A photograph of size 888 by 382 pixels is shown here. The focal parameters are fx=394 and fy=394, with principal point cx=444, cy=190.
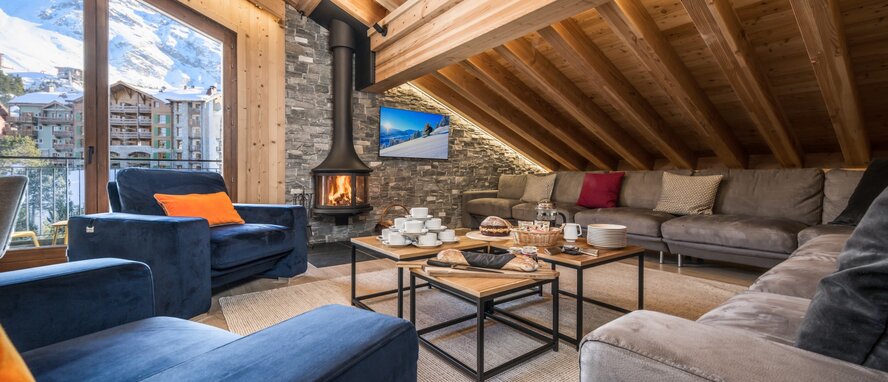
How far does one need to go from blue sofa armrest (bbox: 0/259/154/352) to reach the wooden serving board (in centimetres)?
98

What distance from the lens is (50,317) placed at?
1012mm

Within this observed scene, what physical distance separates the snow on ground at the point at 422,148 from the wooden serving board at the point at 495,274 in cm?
375

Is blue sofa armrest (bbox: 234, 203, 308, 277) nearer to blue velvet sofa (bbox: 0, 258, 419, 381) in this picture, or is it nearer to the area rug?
the area rug

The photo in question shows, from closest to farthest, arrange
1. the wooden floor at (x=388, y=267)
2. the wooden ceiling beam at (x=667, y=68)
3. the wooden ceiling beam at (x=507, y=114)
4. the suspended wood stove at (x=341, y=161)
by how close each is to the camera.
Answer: the wooden floor at (x=388, y=267)
the wooden ceiling beam at (x=667, y=68)
the suspended wood stove at (x=341, y=161)
the wooden ceiling beam at (x=507, y=114)

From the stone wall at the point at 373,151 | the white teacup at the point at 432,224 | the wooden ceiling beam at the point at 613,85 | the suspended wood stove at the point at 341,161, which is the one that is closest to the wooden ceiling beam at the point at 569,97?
the wooden ceiling beam at the point at 613,85

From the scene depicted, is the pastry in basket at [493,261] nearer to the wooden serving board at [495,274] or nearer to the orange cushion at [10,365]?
the wooden serving board at [495,274]

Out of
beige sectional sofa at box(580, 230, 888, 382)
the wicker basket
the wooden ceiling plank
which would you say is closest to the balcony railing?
the wooden ceiling plank

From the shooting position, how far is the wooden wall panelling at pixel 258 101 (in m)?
4.10

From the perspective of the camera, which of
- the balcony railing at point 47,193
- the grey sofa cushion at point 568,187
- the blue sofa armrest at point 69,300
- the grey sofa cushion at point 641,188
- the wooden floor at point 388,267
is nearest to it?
the blue sofa armrest at point 69,300

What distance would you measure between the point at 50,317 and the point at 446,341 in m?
1.40

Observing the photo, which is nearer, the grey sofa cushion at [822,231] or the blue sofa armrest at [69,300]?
the blue sofa armrest at [69,300]

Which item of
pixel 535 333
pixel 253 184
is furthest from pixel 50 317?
pixel 253 184

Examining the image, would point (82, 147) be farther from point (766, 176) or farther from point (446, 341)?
point (766, 176)

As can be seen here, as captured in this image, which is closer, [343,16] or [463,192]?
[343,16]
